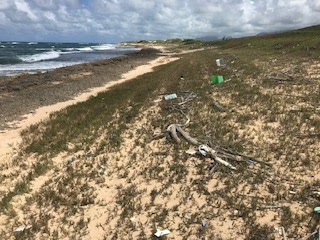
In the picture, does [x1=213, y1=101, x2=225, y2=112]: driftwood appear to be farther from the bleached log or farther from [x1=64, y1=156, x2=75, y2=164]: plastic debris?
[x1=64, y1=156, x2=75, y2=164]: plastic debris

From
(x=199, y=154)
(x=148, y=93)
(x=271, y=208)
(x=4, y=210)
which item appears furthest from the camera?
(x=148, y=93)

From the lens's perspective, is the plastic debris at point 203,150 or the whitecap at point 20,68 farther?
the whitecap at point 20,68

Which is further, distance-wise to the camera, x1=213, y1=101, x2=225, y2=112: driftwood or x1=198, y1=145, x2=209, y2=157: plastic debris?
x1=213, y1=101, x2=225, y2=112: driftwood

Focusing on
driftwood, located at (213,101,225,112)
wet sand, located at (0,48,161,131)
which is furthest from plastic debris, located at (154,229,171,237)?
wet sand, located at (0,48,161,131)

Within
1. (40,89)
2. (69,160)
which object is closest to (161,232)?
(69,160)

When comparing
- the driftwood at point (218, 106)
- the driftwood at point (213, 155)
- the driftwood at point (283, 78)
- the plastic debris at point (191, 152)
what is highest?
the driftwood at point (283, 78)

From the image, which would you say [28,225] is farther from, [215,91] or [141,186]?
[215,91]

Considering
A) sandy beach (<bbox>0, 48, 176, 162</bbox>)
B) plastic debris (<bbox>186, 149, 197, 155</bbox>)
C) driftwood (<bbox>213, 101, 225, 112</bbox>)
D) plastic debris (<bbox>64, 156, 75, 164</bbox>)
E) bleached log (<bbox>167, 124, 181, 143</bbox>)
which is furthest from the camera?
sandy beach (<bbox>0, 48, 176, 162</bbox>)

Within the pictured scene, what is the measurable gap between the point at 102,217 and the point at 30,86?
26.6m

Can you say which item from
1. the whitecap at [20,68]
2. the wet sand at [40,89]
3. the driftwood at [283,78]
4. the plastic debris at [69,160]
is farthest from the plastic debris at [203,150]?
the whitecap at [20,68]

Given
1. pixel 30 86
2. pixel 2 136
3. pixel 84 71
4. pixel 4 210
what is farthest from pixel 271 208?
pixel 84 71

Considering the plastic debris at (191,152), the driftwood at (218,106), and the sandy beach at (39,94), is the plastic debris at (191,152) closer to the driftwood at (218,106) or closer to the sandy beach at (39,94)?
the driftwood at (218,106)

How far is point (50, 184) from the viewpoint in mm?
10422

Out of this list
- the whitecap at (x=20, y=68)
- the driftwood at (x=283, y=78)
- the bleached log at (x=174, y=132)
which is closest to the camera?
the bleached log at (x=174, y=132)
